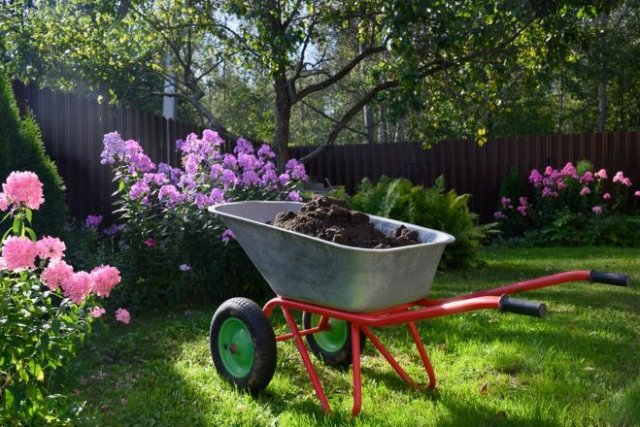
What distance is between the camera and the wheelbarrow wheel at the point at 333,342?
363 centimetres

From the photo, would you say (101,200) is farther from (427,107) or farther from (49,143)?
(427,107)

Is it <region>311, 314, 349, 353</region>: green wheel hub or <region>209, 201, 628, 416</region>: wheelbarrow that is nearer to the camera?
<region>209, 201, 628, 416</region>: wheelbarrow

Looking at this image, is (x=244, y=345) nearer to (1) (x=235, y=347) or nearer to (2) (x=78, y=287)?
(1) (x=235, y=347)

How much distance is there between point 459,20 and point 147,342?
5.18 m

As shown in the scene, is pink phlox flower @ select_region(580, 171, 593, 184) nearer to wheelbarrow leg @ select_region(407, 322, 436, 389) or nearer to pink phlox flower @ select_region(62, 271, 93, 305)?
wheelbarrow leg @ select_region(407, 322, 436, 389)

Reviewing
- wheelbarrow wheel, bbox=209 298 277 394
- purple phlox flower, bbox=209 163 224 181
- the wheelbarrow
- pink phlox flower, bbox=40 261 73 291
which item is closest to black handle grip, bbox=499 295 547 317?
the wheelbarrow

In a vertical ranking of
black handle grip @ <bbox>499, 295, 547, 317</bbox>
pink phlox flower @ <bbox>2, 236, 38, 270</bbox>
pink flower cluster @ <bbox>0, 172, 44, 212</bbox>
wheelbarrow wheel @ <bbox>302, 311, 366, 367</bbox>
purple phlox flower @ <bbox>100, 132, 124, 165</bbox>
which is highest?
purple phlox flower @ <bbox>100, 132, 124, 165</bbox>

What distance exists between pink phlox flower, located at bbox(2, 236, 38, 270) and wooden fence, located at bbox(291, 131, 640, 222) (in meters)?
10.6

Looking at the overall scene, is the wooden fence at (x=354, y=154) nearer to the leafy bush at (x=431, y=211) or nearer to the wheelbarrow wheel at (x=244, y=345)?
the leafy bush at (x=431, y=211)

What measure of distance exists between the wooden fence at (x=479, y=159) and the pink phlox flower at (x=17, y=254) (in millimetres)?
10632

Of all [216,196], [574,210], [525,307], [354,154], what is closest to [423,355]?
[525,307]

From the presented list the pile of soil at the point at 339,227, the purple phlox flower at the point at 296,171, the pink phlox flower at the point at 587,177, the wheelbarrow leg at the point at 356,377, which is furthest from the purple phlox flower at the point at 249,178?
the pink phlox flower at the point at 587,177

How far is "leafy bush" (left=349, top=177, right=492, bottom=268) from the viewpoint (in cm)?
726

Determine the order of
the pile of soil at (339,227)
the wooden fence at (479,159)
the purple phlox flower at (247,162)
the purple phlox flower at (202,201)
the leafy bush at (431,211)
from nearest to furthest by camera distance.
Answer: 1. the pile of soil at (339,227)
2. the purple phlox flower at (202,201)
3. the purple phlox flower at (247,162)
4. the leafy bush at (431,211)
5. the wooden fence at (479,159)
